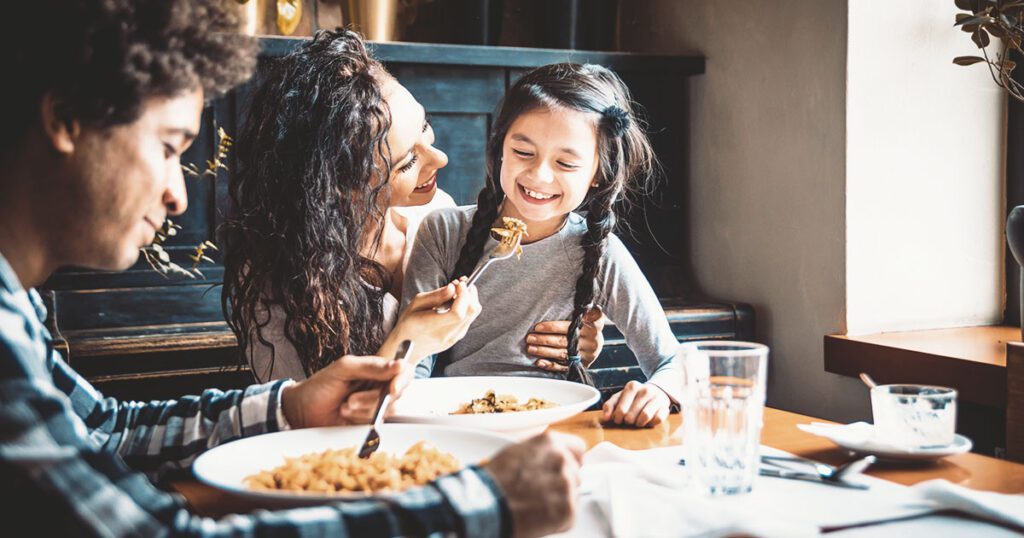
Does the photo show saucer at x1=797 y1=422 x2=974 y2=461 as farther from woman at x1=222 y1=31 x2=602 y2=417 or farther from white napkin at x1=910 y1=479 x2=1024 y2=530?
woman at x1=222 y1=31 x2=602 y2=417

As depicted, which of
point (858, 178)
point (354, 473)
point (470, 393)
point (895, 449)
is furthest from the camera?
point (858, 178)

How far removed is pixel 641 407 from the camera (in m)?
1.43

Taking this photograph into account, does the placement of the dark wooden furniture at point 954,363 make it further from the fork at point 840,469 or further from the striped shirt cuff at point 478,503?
the striped shirt cuff at point 478,503

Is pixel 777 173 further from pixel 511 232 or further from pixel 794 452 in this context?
pixel 794 452

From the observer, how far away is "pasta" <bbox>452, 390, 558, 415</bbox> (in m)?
1.45

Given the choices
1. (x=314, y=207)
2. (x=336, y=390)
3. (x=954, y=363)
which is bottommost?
(x=954, y=363)

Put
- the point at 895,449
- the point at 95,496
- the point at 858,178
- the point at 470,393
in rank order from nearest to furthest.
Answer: the point at 95,496 → the point at 895,449 → the point at 470,393 → the point at 858,178

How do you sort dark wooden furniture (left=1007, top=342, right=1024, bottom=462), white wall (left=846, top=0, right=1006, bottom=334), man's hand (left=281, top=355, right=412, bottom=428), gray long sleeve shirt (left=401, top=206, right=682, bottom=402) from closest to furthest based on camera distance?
man's hand (left=281, top=355, right=412, bottom=428) < dark wooden furniture (left=1007, top=342, right=1024, bottom=462) < gray long sleeve shirt (left=401, top=206, right=682, bottom=402) < white wall (left=846, top=0, right=1006, bottom=334)

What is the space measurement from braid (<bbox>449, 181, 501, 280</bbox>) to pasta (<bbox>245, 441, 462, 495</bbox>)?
1.13 m

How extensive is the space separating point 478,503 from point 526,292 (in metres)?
1.46

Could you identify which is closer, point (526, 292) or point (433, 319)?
point (433, 319)

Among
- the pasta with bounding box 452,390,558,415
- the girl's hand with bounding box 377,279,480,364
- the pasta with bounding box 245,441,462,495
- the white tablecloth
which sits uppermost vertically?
the girl's hand with bounding box 377,279,480,364

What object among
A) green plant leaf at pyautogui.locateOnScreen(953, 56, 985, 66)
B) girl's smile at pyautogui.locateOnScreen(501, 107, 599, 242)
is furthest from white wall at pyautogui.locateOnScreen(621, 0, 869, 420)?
girl's smile at pyautogui.locateOnScreen(501, 107, 599, 242)

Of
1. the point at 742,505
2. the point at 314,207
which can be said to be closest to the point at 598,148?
the point at 314,207
